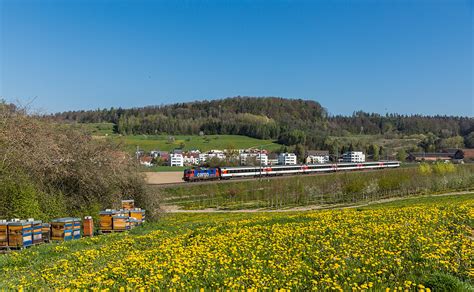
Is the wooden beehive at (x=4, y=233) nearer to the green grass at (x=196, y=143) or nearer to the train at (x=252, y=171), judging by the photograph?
the train at (x=252, y=171)

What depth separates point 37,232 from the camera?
17719 millimetres

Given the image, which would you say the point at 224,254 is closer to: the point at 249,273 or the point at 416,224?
the point at 249,273

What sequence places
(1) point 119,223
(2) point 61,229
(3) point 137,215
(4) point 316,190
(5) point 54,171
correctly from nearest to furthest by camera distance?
1. (2) point 61,229
2. (1) point 119,223
3. (3) point 137,215
4. (5) point 54,171
5. (4) point 316,190

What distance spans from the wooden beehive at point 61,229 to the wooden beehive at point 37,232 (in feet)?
2.52

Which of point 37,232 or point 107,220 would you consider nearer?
point 37,232

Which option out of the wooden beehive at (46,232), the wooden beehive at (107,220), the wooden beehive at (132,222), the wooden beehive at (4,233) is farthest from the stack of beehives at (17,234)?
the wooden beehive at (132,222)

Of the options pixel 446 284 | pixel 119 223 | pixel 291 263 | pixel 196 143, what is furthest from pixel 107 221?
pixel 196 143

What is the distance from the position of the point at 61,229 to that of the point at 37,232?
114 cm

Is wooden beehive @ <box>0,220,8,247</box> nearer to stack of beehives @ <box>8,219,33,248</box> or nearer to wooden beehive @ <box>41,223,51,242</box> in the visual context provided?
stack of beehives @ <box>8,219,33,248</box>

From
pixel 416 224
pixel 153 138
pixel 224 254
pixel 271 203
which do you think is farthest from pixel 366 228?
pixel 153 138

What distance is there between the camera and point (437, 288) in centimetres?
717

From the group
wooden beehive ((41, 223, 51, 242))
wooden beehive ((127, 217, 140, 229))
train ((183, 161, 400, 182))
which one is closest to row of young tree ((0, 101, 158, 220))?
wooden beehive ((41, 223, 51, 242))

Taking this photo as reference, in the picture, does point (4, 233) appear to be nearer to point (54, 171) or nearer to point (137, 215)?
point (137, 215)

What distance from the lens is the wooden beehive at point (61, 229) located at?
61.1ft
